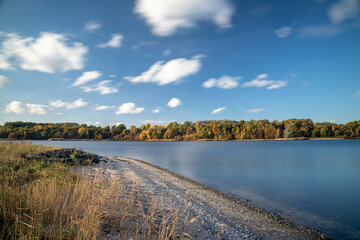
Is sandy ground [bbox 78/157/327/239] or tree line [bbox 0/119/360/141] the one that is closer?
sandy ground [bbox 78/157/327/239]

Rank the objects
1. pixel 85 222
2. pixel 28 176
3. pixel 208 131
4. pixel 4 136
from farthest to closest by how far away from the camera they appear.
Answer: pixel 208 131 < pixel 4 136 < pixel 28 176 < pixel 85 222

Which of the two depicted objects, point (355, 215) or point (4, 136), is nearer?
point (355, 215)

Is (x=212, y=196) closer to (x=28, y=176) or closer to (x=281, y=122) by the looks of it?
(x=28, y=176)

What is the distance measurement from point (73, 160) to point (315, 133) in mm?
172737

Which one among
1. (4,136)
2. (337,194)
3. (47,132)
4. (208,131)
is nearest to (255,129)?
(208,131)

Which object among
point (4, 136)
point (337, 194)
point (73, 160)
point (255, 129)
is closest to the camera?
point (337, 194)

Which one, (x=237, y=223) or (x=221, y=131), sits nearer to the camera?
(x=237, y=223)

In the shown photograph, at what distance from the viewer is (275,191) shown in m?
16.1

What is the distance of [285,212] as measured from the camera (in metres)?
11.1

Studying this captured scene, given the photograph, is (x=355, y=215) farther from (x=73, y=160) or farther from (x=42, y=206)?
(x=73, y=160)

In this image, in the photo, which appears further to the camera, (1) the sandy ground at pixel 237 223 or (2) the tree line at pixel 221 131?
(2) the tree line at pixel 221 131

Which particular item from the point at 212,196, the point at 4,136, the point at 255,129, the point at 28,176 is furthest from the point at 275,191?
the point at 4,136

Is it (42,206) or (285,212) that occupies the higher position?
(42,206)

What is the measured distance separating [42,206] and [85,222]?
2.05m
